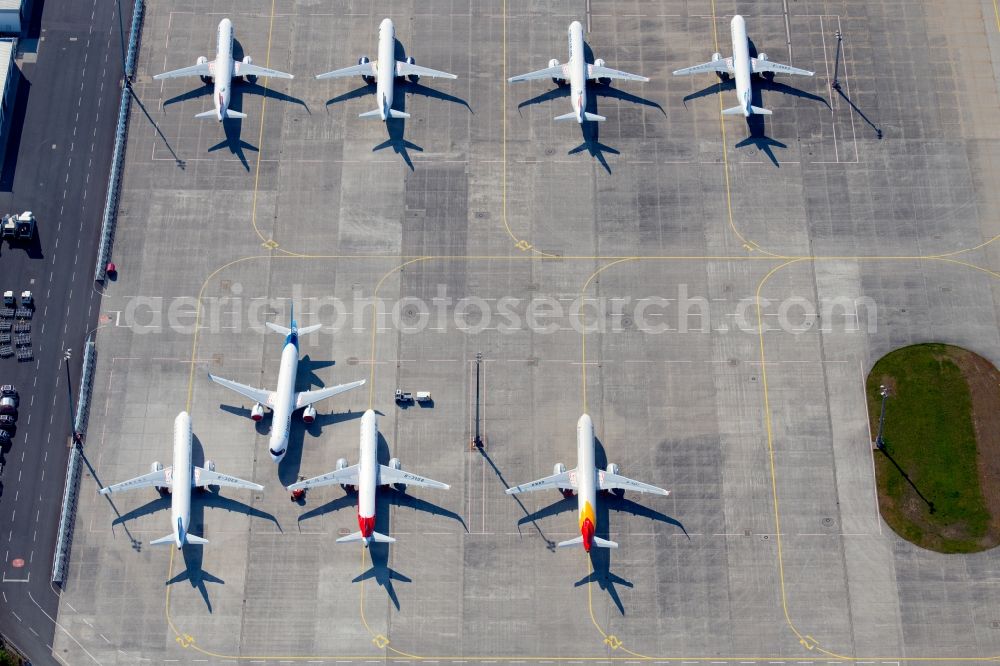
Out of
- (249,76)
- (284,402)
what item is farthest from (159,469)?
(249,76)

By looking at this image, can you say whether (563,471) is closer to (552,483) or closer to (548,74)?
(552,483)

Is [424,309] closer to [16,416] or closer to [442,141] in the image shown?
[442,141]

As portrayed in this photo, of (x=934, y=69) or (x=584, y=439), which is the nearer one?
(x=584, y=439)

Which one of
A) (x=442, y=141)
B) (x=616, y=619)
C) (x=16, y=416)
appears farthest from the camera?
(x=442, y=141)

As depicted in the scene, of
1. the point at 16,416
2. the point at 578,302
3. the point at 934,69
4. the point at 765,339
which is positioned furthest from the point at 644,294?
→ the point at 16,416

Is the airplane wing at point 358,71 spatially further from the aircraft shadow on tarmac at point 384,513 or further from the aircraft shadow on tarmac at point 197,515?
the aircraft shadow on tarmac at point 197,515

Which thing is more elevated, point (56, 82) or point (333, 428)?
point (56, 82)

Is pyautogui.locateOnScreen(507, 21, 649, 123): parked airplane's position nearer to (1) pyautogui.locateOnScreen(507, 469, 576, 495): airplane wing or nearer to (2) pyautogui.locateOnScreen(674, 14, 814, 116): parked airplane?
(2) pyautogui.locateOnScreen(674, 14, 814, 116): parked airplane

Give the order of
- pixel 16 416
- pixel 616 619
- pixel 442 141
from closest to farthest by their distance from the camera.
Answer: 1. pixel 616 619
2. pixel 16 416
3. pixel 442 141

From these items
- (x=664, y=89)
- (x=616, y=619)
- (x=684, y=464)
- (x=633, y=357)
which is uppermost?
(x=664, y=89)
